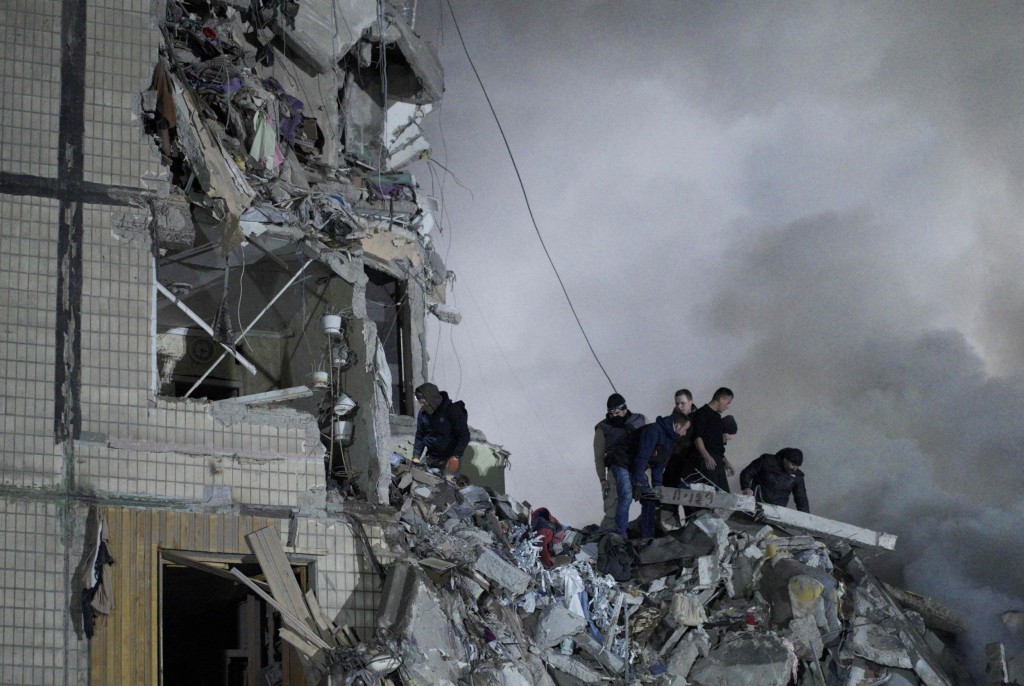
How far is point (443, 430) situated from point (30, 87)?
5.79m

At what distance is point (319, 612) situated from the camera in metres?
10.6

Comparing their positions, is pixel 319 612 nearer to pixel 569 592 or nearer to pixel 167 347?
pixel 569 592

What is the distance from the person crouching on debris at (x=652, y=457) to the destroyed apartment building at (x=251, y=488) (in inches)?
15.7

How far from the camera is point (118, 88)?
445 inches

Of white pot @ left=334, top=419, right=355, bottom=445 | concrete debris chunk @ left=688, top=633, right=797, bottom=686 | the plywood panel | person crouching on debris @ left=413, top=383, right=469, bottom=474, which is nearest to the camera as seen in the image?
the plywood panel

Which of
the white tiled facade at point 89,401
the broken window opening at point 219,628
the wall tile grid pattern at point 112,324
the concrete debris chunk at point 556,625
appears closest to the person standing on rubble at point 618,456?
the concrete debris chunk at point 556,625

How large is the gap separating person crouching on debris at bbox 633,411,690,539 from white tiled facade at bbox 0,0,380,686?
4047mm

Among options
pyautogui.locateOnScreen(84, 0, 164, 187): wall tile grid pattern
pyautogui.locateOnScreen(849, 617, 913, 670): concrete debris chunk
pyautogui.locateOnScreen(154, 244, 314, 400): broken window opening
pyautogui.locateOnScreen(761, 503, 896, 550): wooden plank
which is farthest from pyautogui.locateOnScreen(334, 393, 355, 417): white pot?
pyautogui.locateOnScreen(849, 617, 913, 670): concrete debris chunk

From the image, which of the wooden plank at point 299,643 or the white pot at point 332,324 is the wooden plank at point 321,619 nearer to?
the wooden plank at point 299,643

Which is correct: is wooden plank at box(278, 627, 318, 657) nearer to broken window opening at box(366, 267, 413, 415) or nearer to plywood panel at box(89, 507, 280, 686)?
plywood panel at box(89, 507, 280, 686)

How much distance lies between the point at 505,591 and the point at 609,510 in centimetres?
278

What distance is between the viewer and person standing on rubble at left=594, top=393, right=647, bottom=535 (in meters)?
14.5

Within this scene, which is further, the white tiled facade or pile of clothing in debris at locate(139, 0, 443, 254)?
pile of clothing in debris at locate(139, 0, 443, 254)

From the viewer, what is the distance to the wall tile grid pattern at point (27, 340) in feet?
33.6
